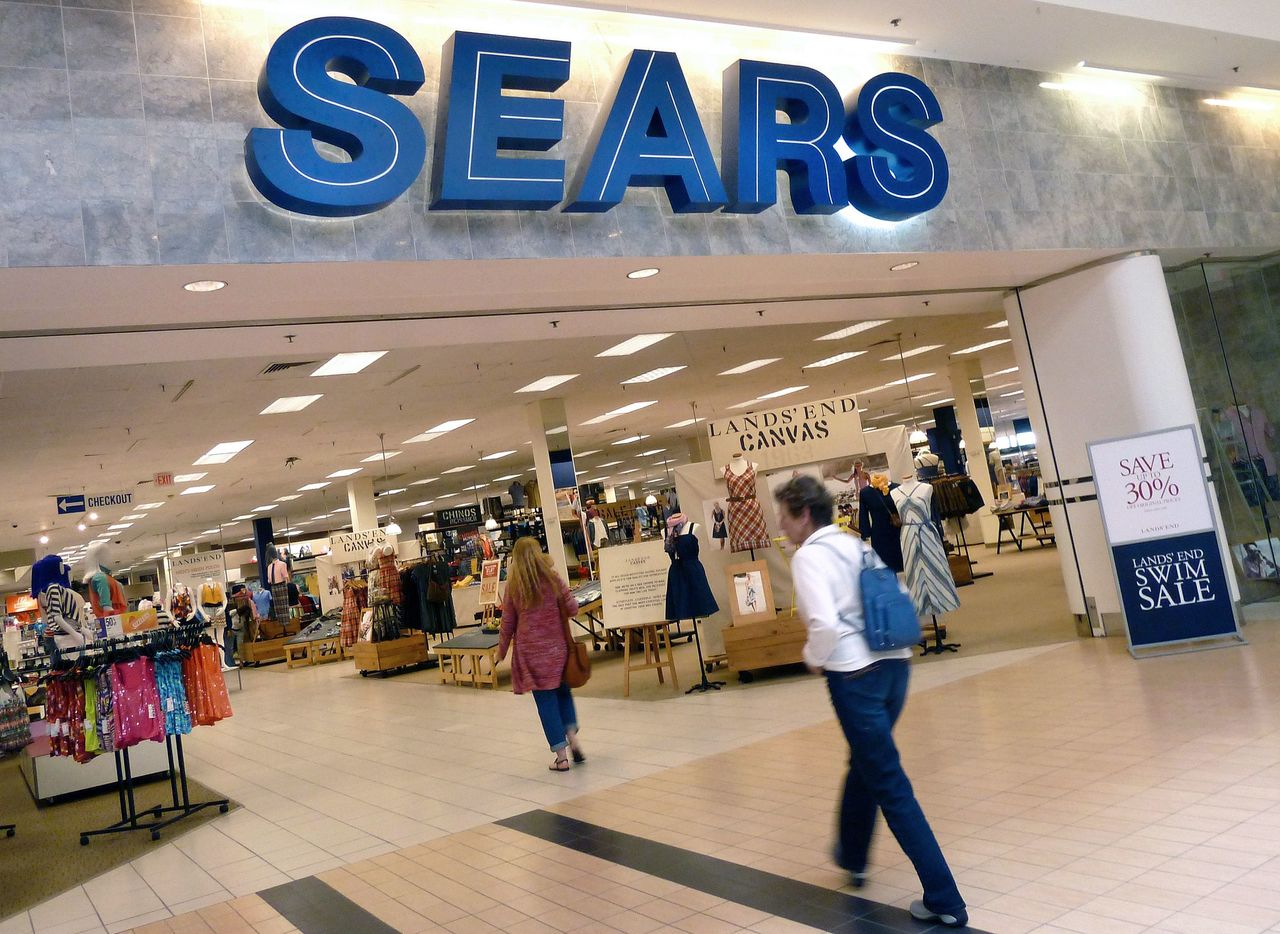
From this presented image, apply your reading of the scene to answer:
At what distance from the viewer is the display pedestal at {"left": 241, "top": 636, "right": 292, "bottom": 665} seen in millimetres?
21413

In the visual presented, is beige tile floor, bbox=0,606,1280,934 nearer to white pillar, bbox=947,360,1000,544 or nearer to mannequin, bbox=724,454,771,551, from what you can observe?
mannequin, bbox=724,454,771,551

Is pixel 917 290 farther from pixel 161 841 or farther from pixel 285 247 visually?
pixel 161 841

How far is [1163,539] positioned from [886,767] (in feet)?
17.8

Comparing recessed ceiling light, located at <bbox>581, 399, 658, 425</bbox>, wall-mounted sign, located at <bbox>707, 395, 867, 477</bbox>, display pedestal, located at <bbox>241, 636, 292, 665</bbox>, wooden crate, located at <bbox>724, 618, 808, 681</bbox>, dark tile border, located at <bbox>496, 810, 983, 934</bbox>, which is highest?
recessed ceiling light, located at <bbox>581, 399, 658, 425</bbox>

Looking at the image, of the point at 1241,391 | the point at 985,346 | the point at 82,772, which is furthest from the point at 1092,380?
the point at 985,346

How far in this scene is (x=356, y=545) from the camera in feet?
62.0

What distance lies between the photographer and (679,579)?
8.81 metres

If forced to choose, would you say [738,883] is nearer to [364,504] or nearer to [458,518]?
[364,504]

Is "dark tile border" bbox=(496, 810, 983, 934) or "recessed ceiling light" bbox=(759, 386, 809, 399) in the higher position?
"recessed ceiling light" bbox=(759, 386, 809, 399)

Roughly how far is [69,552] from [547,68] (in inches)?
1083

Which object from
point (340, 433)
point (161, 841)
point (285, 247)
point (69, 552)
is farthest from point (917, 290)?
point (69, 552)

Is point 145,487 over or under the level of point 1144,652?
over

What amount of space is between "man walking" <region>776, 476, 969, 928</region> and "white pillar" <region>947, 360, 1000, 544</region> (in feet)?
57.1

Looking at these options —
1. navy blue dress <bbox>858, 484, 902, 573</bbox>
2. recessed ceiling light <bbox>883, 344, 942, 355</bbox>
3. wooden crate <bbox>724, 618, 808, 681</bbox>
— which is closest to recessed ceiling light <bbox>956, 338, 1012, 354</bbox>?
recessed ceiling light <bbox>883, 344, 942, 355</bbox>
